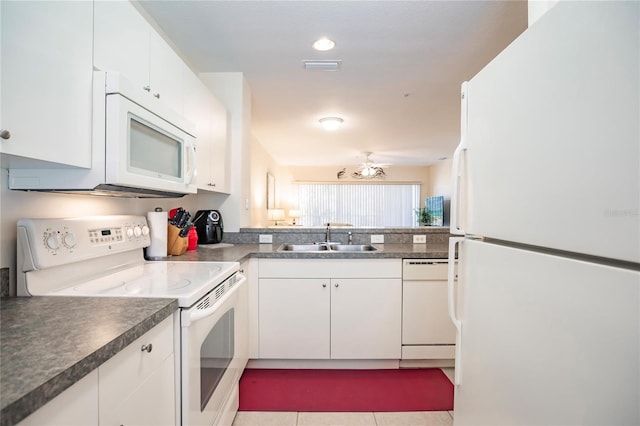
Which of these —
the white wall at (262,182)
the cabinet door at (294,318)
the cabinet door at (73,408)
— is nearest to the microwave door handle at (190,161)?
the cabinet door at (294,318)

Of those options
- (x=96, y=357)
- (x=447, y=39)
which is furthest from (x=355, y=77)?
(x=96, y=357)

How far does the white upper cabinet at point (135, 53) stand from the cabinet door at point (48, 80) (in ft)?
0.21

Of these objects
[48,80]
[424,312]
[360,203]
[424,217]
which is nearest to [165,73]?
[48,80]

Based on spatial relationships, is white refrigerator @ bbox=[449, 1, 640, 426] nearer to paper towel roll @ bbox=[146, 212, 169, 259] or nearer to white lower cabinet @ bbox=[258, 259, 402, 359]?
white lower cabinet @ bbox=[258, 259, 402, 359]

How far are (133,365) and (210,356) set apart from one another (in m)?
0.52

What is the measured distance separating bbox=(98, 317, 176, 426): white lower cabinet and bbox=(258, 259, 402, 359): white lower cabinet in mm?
1173

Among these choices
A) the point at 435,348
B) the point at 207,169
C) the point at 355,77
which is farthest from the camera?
the point at 355,77

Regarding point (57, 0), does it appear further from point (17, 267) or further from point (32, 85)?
point (17, 267)

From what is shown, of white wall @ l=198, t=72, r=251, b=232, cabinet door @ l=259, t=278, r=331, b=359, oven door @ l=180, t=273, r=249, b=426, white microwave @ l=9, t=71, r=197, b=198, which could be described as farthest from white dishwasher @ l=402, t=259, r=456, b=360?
white microwave @ l=9, t=71, r=197, b=198

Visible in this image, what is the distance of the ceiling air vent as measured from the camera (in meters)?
2.39

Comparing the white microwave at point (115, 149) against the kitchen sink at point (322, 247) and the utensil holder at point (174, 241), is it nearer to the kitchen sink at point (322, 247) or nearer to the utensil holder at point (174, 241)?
the utensil holder at point (174, 241)

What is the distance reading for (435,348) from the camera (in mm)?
2197

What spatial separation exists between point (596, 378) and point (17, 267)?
163 cm

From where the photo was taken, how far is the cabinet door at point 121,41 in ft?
3.51
